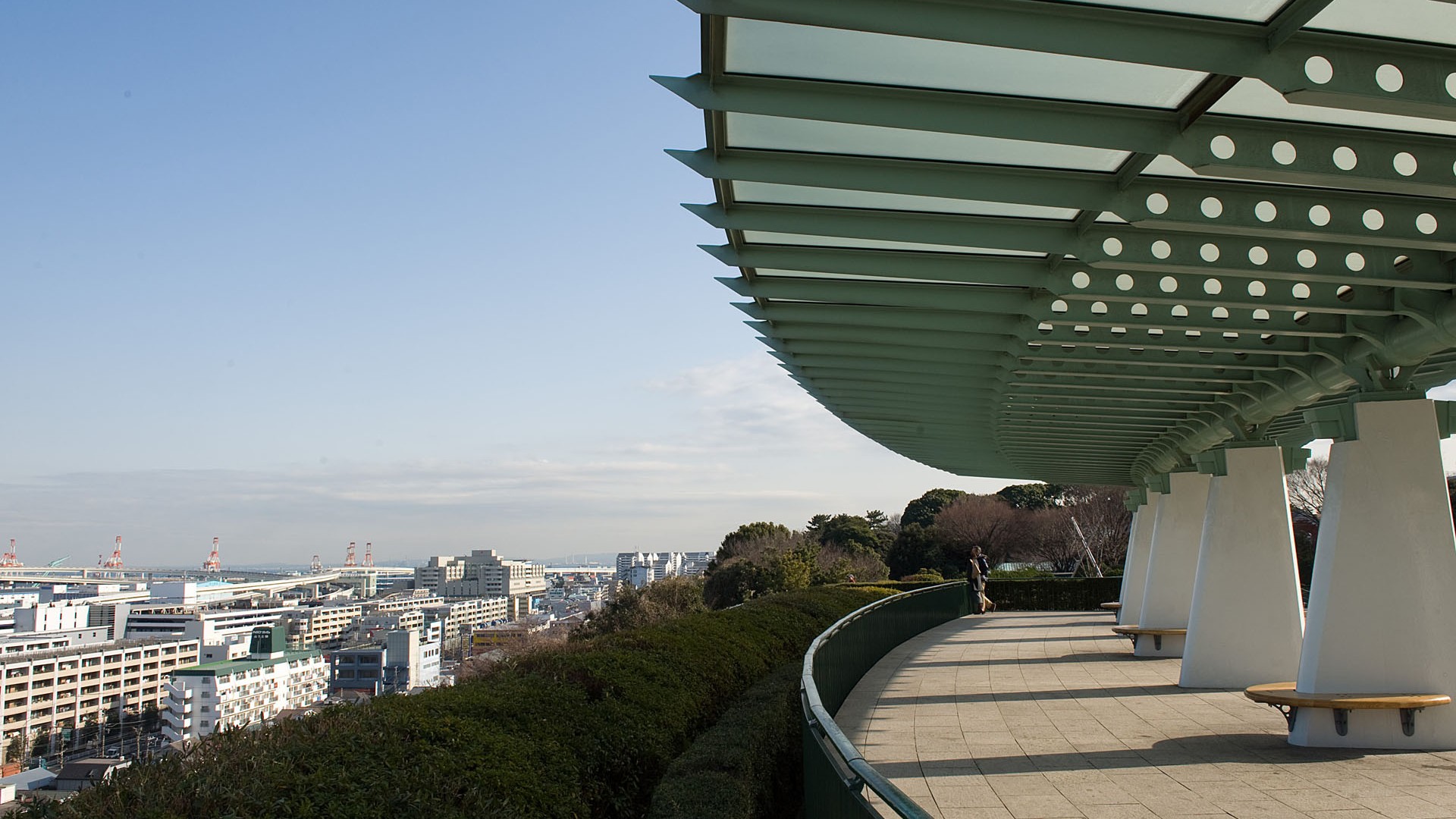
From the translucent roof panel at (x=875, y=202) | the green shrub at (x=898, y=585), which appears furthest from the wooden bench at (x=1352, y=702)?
the green shrub at (x=898, y=585)

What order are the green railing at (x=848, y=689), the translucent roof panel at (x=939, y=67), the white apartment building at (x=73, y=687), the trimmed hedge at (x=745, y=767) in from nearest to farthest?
the green railing at (x=848, y=689) → the translucent roof panel at (x=939, y=67) → the trimmed hedge at (x=745, y=767) → the white apartment building at (x=73, y=687)

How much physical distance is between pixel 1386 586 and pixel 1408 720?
3.60 feet

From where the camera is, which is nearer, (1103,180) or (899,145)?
(899,145)

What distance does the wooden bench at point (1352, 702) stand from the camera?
7895mm

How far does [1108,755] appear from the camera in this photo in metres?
8.60

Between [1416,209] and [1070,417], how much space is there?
842 centimetres

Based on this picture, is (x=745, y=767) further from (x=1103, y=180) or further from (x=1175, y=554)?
(x=1175, y=554)

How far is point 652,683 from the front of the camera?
8133mm

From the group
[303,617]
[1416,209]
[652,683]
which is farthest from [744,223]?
[303,617]

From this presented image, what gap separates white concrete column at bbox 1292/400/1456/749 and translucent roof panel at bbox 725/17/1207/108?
484cm

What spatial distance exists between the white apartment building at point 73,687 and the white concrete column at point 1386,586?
5930 cm

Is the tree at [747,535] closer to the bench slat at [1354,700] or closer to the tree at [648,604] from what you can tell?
the tree at [648,604]

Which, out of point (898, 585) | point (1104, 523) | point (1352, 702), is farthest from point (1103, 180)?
point (1104, 523)

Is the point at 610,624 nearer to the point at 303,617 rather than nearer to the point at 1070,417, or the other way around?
the point at 1070,417
